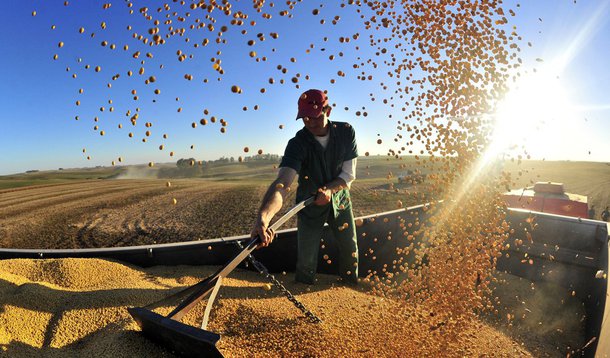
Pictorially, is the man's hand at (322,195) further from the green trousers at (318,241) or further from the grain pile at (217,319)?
the grain pile at (217,319)

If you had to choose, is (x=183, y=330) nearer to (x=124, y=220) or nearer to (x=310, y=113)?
(x=310, y=113)

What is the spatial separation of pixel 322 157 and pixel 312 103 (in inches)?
21.0

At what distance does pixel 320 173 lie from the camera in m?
3.38

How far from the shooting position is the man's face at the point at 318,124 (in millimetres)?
3115

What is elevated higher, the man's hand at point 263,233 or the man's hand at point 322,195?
the man's hand at point 322,195

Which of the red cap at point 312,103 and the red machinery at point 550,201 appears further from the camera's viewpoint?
the red machinery at point 550,201

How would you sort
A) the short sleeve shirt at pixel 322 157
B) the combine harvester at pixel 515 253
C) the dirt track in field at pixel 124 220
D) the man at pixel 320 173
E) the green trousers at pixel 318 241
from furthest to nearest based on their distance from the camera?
the dirt track in field at pixel 124 220 < the green trousers at pixel 318 241 < the short sleeve shirt at pixel 322 157 < the man at pixel 320 173 < the combine harvester at pixel 515 253

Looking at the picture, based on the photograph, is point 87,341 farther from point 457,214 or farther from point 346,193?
point 457,214

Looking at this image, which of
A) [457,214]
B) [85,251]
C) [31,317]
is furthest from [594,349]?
[85,251]

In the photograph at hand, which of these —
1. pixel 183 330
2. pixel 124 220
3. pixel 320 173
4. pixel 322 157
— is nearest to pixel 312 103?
pixel 322 157

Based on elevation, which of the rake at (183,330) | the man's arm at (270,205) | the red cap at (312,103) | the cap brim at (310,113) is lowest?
the rake at (183,330)

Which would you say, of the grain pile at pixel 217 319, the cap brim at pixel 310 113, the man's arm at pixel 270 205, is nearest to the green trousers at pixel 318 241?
the grain pile at pixel 217 319

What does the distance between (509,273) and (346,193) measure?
7.26 feet

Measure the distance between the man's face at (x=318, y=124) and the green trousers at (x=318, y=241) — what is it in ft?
2.37
